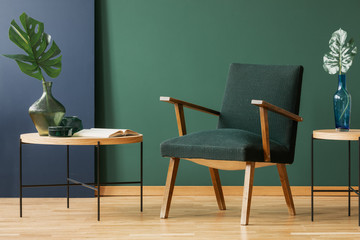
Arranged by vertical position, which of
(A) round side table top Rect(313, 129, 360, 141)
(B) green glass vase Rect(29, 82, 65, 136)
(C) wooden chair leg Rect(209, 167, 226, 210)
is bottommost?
(C) wooden chair leg Rect(209, 167, 226, 210)

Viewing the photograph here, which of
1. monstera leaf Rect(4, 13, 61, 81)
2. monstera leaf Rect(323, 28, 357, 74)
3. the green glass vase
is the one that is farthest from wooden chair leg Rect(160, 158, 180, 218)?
monstera leaf Rect(323, 28, 357, 74)

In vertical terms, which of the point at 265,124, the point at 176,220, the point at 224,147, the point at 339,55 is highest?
the point at 339,55

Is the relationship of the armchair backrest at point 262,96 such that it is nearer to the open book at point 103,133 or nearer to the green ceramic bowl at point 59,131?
the open book at point 103,133

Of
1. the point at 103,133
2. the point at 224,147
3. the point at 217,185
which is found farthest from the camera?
the point at 217,185

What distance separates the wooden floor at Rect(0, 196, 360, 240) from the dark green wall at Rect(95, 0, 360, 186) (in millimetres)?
295

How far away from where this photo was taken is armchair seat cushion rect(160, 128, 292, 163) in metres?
2.56

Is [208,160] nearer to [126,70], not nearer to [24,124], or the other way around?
[126,70]

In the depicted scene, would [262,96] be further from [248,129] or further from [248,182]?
[248,182]

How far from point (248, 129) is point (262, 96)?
0.67 ft

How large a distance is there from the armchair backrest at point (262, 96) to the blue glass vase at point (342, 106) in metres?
0.24

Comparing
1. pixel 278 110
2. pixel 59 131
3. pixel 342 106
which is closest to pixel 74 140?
pixel 59 131

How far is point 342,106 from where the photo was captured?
2.98 m

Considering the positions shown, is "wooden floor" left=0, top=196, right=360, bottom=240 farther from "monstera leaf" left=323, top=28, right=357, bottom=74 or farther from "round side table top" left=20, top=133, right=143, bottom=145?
"monstera leaf" left=323, top=28, right=357, bottom=74

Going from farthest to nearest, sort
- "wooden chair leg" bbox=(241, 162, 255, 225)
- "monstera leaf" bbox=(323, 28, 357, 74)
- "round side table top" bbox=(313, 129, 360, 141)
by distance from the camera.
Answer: "monstera leaf" bbox=(323, 28, 357, 74) → "round side table top" bbox=(313, 129, 360, 141) → "wooden chair leg" bbox=(241, 162, 255, 225)
